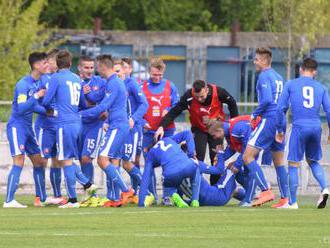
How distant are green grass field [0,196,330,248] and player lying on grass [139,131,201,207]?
2.06 feet

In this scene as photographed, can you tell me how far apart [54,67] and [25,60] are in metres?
22.2

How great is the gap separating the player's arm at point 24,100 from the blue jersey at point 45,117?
10.3 inches

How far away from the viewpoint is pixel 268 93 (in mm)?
20438

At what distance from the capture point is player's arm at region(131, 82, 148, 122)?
2178 cm

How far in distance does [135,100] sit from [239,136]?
1970 mm

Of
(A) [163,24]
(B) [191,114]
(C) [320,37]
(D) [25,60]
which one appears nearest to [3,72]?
(D) [25,60]

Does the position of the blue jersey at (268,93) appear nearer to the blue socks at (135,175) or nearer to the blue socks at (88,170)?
the blue socks at (135,175)

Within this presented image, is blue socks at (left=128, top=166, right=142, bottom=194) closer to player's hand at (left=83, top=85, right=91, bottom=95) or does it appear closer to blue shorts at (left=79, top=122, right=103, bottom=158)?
blue shorts at (left=79, top=122, right=103, bottom=158)

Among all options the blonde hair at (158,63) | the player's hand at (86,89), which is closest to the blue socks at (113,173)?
the player's hand at (86,89)

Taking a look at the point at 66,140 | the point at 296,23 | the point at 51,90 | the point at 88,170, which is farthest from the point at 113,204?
the point at 296,23

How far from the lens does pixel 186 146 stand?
21.1 m

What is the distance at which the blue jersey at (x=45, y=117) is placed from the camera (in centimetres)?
2064

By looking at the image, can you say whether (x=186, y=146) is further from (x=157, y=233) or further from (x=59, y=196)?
(x=157, y=233)

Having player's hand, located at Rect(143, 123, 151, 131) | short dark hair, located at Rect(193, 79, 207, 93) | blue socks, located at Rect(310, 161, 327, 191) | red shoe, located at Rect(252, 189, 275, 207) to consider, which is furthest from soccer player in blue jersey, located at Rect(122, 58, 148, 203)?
blue socks, located at Rect(310, 161, 327, 191)
